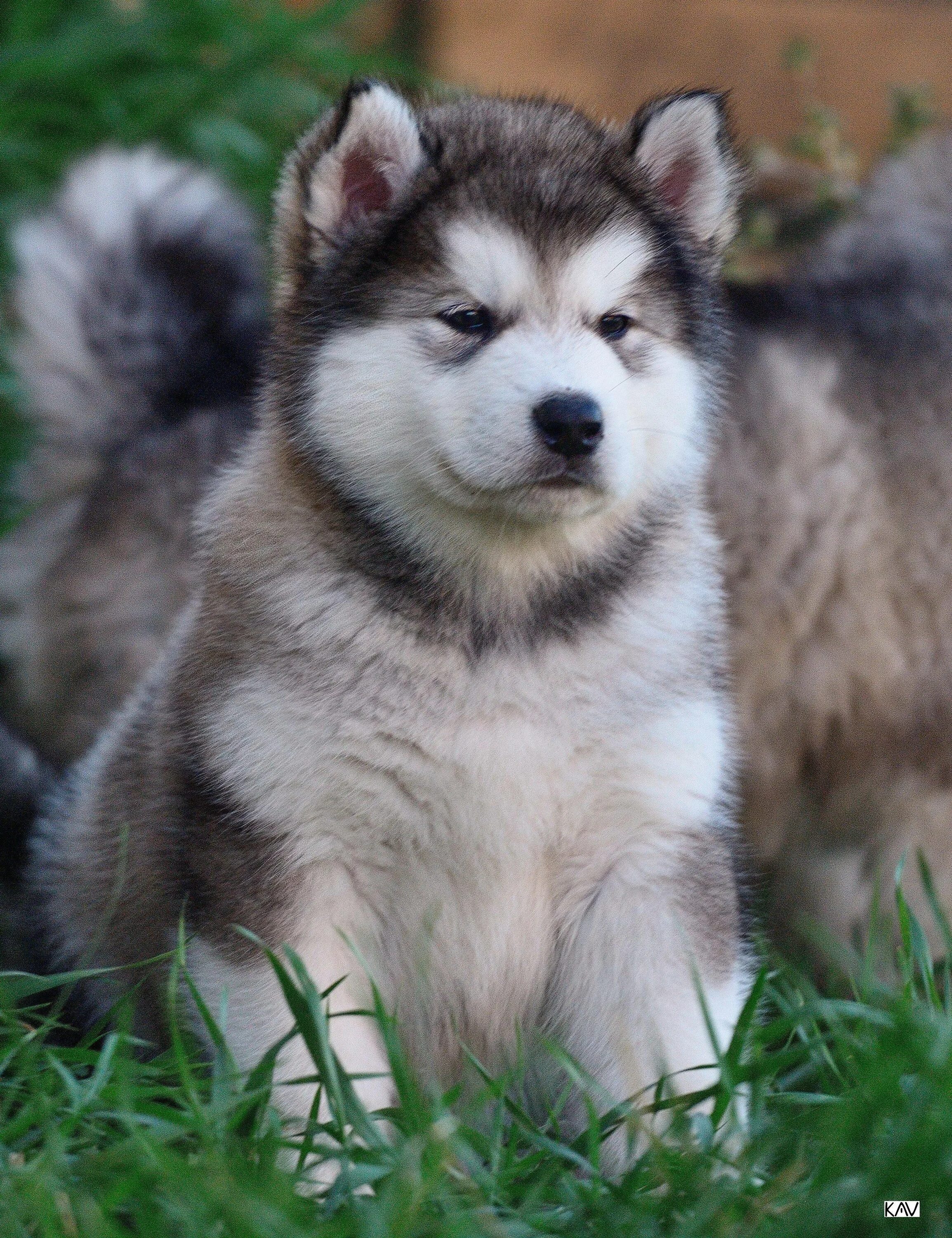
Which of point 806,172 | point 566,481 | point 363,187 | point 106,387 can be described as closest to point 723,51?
point 806,172

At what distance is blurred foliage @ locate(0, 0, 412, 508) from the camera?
6.11 m

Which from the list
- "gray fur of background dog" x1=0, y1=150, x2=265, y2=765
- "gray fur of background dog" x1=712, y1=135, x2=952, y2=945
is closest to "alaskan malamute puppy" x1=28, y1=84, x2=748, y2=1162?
"gray fur of background dog" x1=712, y1=135, x2=952, y2=945

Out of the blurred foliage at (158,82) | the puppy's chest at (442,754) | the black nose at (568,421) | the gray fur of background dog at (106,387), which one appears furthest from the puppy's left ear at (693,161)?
the blurred foliage at (158,82)

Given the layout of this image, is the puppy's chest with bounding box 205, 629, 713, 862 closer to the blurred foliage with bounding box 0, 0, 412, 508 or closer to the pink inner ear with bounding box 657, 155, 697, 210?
the pink inner ear with bounding box 657, 155, 697, 210

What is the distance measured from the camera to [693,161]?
2.97 meters

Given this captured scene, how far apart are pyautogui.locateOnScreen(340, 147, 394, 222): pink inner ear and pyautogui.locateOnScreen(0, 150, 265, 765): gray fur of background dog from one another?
1930mm

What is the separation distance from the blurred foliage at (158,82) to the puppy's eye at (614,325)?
3.57 metres

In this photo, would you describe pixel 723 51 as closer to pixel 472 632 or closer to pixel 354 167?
pixel 354 167

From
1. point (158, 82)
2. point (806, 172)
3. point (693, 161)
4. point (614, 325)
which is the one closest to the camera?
point (614, 325)

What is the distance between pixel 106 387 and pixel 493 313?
104 inches

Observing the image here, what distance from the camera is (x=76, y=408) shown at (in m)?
5.03

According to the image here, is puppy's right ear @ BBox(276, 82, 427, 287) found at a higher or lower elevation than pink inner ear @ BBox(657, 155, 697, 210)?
lower

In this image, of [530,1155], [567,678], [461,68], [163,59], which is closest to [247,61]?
[163,59]

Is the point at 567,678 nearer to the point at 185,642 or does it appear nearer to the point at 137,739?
the point at 185,642
